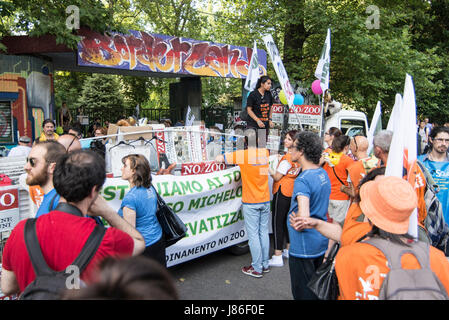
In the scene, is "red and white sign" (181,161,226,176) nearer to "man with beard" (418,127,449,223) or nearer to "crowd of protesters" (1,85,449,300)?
"crowd of protesters" (1,85,449,300)

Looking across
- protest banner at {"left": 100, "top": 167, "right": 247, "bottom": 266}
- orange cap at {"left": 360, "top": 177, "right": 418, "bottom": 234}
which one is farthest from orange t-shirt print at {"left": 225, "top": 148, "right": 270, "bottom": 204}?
orange cap at {"left": 360, "top": 177, "right": 418, "bottom": 234}

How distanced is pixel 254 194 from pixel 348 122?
275 inches

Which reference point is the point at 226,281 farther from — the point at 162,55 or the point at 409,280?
the point at 162,55

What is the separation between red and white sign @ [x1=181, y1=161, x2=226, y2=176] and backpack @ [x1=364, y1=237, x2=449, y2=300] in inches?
149

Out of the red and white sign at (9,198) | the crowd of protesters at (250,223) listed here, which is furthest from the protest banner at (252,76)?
the red and white sign at (9,198)

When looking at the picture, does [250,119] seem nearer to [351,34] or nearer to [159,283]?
[159,283]

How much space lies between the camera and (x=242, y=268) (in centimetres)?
490

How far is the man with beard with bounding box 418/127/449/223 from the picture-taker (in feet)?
13.9

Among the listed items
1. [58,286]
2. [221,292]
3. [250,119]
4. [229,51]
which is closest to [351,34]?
[229,51]

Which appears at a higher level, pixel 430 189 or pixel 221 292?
pixel 430 189

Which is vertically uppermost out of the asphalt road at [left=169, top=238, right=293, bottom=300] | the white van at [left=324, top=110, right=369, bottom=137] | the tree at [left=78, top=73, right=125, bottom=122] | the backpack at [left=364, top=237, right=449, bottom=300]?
the tree at [left=78, top=73, right=125, bottom=122]

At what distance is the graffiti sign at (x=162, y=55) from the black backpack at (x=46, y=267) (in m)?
9.17
